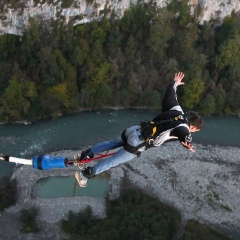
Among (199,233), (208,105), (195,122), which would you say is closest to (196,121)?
(195,122)

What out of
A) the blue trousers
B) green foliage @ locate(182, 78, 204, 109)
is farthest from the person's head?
green foliage @ locate(182, 78, 204, 109)

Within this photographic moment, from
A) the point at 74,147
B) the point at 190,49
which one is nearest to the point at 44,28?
the point at 74,147

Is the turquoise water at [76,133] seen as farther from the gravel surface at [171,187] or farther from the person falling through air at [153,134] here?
the person falling through air at [153,134]

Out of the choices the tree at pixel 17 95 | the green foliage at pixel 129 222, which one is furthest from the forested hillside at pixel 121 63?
the green foliage at pixel 129 222

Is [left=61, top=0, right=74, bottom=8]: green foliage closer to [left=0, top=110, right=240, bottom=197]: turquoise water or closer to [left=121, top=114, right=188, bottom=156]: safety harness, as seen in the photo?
[left=0, top=110, right=240, bottom=197]: turquoise water

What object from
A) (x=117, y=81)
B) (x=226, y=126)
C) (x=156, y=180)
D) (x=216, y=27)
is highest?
(x=216, y=27)

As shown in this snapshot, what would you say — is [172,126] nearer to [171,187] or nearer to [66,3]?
[171,187]

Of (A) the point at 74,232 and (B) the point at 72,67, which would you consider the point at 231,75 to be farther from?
(A) the point at 74,232
